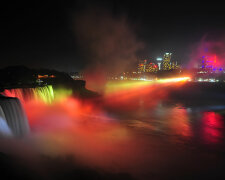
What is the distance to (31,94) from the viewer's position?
1590cm

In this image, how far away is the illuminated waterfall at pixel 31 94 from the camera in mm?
13694

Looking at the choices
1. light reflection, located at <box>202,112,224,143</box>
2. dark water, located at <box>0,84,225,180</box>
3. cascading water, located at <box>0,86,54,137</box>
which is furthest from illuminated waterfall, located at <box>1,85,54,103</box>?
light reflection, located at <box>202,112,224,143</box>

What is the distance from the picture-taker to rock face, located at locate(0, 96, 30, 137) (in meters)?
8.37

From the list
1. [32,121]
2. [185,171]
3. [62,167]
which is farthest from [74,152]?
[32,121]

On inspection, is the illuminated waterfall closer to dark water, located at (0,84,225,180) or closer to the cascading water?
the cascading water

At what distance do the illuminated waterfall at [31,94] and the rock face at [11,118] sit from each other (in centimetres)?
335

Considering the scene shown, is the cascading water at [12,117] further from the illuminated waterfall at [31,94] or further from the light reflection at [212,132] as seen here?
the light reflection at [212,132]

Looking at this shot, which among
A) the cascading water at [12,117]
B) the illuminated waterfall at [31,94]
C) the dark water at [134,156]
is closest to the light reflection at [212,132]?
the dark water at [134,156]

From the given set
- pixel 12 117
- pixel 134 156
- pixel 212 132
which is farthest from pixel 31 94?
pixel 212 132

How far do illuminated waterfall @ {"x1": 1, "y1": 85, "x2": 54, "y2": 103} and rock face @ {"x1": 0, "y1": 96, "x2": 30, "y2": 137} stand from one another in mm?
3352

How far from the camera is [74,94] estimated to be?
27531mm

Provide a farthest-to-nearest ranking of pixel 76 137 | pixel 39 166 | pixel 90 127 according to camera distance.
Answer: pixel 90 127 → pixel 76 137 → pixel 39 166

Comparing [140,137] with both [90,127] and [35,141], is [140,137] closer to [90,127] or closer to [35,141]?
[90,127]

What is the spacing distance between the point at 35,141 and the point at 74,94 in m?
18.2
